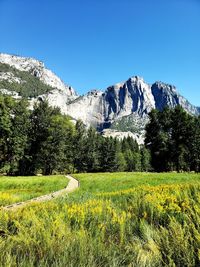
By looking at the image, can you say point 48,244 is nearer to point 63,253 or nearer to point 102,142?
point 63,253

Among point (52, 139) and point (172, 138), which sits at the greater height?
point (172, 138)

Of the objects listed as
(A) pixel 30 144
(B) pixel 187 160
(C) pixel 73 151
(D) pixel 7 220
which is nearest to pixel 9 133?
(A) pixel 30 144

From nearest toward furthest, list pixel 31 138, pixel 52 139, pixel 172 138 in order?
pixel 172 138
pixel 31 138
pixel 52 139

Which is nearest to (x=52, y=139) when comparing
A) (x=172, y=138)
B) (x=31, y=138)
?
(x=31, y=138)

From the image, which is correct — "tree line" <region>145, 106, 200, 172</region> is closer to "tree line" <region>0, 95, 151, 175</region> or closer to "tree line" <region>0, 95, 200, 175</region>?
"tree line" <region>0, 95, 200, 175</region>

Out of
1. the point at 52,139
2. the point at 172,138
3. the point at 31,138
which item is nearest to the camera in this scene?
the point at 172,138

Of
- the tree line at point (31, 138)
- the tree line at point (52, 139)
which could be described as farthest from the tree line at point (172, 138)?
the tree line at point (31, 138)

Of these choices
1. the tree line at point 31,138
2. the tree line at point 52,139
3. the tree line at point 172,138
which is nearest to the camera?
the tree line at point 31,138

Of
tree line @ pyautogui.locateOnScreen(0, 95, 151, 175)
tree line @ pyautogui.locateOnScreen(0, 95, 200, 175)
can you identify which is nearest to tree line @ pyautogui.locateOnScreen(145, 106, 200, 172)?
tree line @ pyautogui.locateOnScreen(0, 95, 200, 175)

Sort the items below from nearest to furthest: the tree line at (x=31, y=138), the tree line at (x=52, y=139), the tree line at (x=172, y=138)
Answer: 1. the tree line at (x=31, y=138)
2. the tree line at (x=52, y=139)
3. the tree line at (x=172, y=138)

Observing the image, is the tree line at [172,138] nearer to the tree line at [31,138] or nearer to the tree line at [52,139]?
the tree line at [52,139]

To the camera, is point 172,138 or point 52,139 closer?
point 172,138

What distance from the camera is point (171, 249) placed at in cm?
427

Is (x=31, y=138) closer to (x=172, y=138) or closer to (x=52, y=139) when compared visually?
(x=52, y=139)
